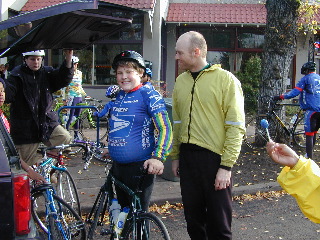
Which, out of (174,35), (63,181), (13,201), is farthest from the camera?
(174,35)

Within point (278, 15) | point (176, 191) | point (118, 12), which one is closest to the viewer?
point (118, 12)

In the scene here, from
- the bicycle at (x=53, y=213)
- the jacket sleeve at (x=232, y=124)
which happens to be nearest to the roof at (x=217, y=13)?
the bicycle at (x=53, y=213)

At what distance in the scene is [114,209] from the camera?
11.7 ft

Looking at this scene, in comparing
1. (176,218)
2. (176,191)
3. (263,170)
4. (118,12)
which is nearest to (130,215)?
(118,12)

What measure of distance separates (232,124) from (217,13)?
46.3ft

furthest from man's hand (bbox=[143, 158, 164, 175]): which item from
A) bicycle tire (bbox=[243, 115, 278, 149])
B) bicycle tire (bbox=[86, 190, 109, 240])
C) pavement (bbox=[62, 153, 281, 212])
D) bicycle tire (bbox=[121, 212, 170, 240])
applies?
bicycle tire (bbox=[243, 115, 278, 149])

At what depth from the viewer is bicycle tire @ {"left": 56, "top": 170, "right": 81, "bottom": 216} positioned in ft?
15.4

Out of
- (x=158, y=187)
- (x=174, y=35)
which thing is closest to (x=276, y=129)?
(x=158, y=187)

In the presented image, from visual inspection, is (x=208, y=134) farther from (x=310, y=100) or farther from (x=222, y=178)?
(x=310, y=100)

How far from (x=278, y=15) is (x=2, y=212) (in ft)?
25.3

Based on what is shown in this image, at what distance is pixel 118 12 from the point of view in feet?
11.4

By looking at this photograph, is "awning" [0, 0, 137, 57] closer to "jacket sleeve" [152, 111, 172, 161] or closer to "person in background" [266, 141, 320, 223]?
"jacket sleeve" [152, 111, 172, 161]

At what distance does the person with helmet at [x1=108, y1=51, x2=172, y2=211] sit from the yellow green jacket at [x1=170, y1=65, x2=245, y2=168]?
20 centimetres

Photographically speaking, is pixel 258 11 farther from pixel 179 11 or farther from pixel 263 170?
pixel 263 170
